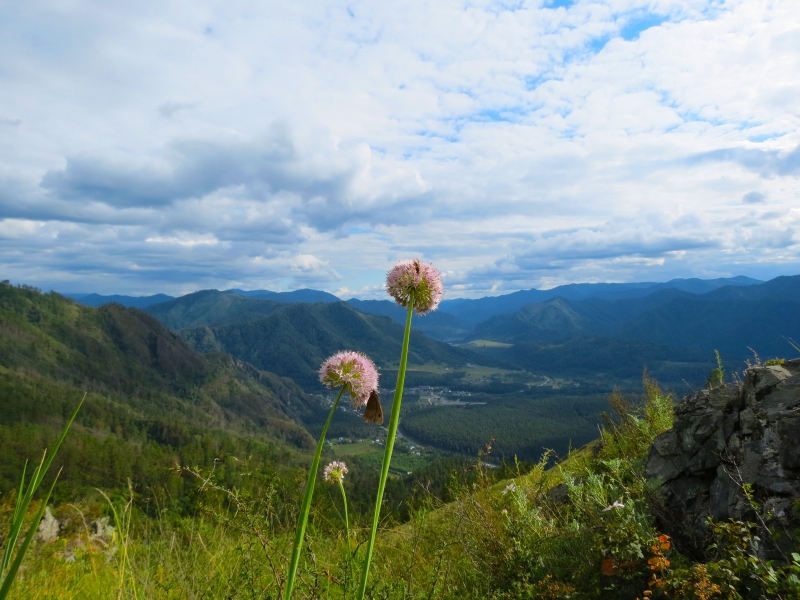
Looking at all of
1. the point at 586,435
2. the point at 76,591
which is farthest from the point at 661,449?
the point at 586,435

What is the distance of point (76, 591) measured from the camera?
557 cm

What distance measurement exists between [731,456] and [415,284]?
3.86 m

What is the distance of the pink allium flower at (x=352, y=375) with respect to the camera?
121 inches

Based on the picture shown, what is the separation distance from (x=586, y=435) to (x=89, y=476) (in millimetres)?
175540

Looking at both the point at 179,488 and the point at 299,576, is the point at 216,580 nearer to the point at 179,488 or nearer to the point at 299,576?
the point at 299,576

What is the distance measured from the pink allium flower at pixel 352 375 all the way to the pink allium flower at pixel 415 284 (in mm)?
558

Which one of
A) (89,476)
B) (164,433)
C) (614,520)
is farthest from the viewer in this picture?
(164,433)

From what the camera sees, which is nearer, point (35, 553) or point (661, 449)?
point (661, 449)

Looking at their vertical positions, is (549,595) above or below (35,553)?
above

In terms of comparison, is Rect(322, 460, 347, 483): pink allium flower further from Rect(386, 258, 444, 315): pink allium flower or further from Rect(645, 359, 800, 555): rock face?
Rect(645, 359, 800, 555): rock face

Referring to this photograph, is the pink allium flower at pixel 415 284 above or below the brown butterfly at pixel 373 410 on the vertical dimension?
above

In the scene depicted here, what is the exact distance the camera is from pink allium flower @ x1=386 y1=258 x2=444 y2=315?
3199 mm

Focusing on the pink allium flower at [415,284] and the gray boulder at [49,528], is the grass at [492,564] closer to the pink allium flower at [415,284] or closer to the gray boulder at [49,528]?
the pink allium flower at [415,284]

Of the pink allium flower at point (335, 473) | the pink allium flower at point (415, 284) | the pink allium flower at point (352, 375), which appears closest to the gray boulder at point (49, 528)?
the pink allium flower at point (335, 473)
